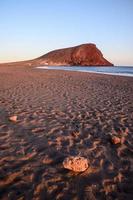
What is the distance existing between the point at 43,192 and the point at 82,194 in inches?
20.4

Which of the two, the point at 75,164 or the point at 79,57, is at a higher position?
the point at 75,164

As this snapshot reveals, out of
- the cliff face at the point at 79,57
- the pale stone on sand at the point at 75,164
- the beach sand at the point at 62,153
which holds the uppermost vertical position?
the pale stone on sand at the point at 75,164

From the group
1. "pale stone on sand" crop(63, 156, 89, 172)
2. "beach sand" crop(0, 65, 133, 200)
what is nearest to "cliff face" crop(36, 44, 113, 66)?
"beach sand" crop(0, 65, 133, 200)

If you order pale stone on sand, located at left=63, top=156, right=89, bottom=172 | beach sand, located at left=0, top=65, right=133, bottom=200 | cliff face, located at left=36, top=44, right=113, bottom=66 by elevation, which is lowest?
cliff face, located at left=36, top=44, right=113, bottom=66

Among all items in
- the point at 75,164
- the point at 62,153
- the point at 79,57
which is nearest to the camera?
the point at 75,164

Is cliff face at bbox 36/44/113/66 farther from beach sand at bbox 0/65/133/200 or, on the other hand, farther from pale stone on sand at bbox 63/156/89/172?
pale stone on sand at bbox 63/156/89/172

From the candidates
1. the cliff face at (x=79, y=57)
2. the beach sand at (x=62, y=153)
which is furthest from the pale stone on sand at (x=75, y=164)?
the cliff face at (x=79, y=57)

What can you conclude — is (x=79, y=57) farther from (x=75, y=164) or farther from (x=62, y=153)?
(x=75, y=164)

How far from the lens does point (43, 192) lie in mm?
2504

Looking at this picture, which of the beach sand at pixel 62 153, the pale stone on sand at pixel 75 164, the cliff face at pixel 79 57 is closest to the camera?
the beach sand at pixel 62 153

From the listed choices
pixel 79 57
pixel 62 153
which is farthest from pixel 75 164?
pixel 79 57

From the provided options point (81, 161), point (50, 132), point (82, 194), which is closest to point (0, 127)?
point (50, 132)

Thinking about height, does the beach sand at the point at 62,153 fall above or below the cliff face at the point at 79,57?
Result: above

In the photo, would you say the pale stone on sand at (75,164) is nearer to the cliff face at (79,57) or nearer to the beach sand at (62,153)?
the beach sand at (62,153)
